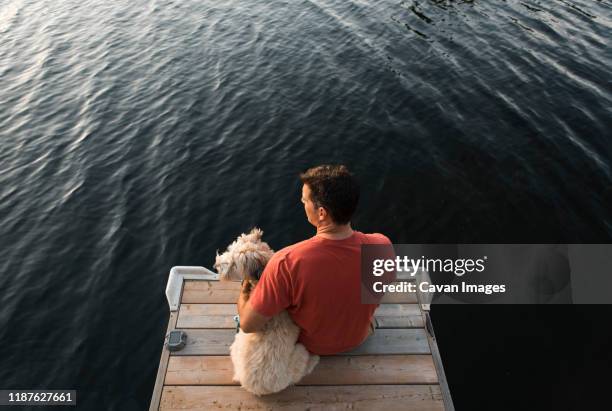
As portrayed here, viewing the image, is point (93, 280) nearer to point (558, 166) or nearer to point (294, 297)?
point (294, 297)

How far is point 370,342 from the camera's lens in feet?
20.6

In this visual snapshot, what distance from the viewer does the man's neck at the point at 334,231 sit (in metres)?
4.35

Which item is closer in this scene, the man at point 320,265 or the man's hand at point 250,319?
the man at point 320,265

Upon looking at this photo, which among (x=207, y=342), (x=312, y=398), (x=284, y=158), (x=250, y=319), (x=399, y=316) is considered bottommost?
(x=284, y=158)

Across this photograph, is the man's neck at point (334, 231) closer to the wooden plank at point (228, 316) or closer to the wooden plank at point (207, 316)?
the wooden plank at point (228, 316)

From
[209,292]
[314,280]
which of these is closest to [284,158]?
[209,292]

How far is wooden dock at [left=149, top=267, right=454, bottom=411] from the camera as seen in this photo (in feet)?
17.9

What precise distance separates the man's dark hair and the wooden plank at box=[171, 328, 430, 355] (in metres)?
2.87

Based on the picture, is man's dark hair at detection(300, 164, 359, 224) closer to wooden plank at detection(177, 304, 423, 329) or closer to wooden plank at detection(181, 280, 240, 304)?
wooden plank at detection(177, 304, 423, 329)

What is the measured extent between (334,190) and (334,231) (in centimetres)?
52

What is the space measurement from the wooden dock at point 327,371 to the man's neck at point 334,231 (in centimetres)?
240

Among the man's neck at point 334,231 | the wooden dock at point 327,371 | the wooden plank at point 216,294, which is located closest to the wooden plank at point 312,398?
the wooden dock at point 327,371

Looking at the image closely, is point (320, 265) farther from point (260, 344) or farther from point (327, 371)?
point (327, 371)

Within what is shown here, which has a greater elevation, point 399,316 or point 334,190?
point 334,190
